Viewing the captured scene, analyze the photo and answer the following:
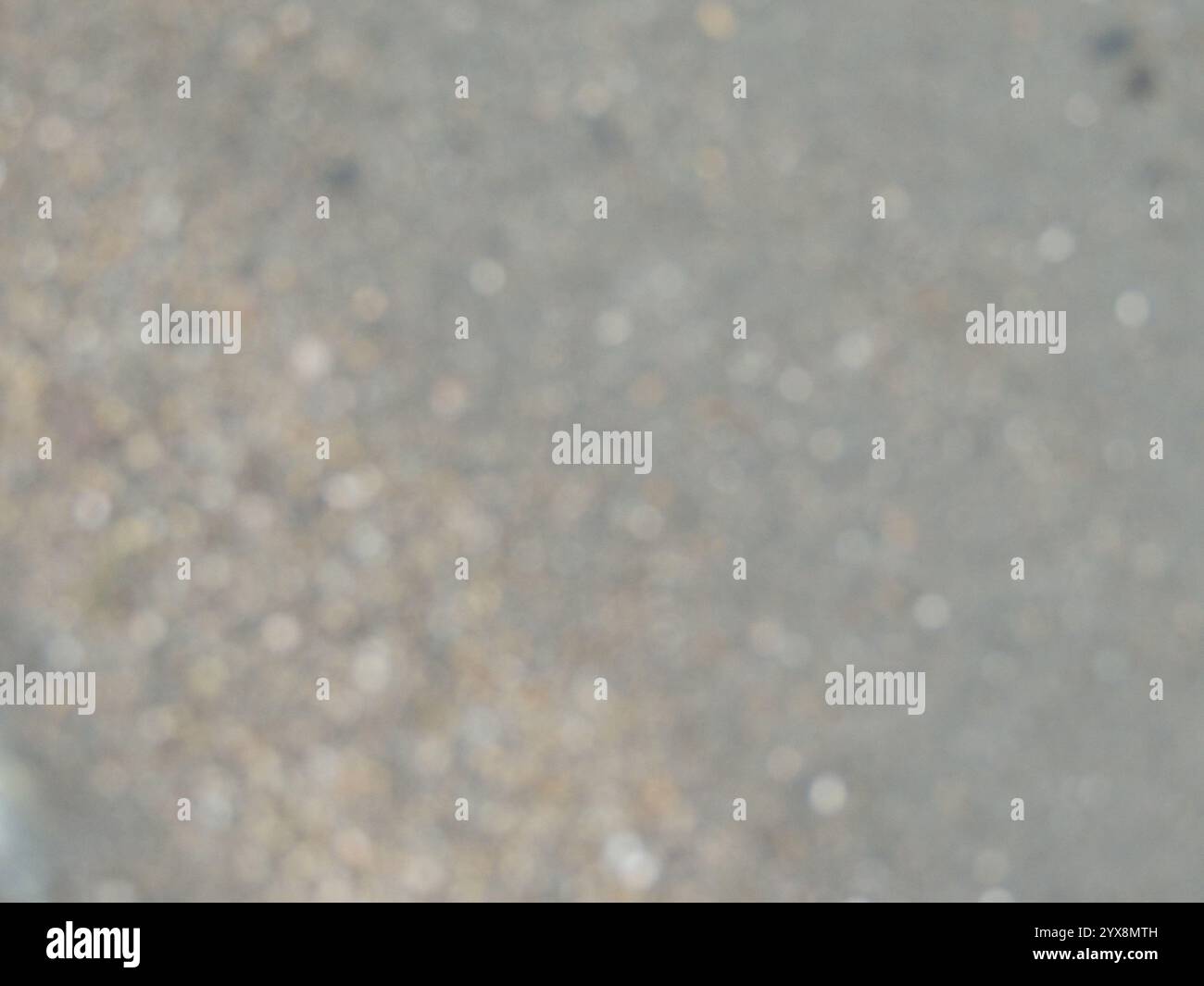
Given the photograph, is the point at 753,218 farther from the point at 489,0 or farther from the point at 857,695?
the point at 857,695

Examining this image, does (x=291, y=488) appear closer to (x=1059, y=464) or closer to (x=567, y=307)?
(x=567, y=307)

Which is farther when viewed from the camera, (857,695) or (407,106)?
(407,106)

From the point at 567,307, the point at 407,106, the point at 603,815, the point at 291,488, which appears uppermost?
the point at 407,106

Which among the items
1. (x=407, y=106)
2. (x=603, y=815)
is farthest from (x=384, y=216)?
(x=603, y=815)

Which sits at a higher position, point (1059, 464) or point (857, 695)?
point (1059, 464)

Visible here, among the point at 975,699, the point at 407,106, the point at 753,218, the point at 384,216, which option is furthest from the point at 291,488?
the point at 975,699

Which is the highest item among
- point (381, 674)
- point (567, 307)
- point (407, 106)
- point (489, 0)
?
point (489, 0)
